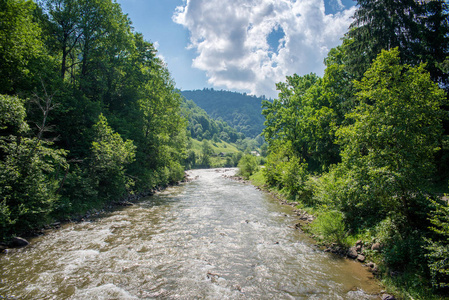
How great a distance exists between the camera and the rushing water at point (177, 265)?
311 inches

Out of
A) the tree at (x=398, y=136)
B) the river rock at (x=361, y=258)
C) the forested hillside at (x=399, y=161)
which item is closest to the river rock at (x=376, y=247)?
the forested hillside at (x=399, y=161)

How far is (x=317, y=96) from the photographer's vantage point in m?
33.3

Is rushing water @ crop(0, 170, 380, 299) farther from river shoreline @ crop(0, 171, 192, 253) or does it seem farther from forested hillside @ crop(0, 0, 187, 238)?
forested hillside @ crop(0, 0, 187, 238)

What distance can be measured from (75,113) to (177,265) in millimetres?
19534

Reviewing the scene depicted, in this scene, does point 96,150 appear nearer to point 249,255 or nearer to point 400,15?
point 249,255

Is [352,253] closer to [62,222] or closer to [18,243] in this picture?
[18,243]

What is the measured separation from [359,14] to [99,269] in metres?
28.2

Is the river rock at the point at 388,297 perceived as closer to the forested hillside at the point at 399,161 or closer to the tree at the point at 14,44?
the forested hillside at the point at 399,161

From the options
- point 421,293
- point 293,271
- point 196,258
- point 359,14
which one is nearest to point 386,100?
point 421,293

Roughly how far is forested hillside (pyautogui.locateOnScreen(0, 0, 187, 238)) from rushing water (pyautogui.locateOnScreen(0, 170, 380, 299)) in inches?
129

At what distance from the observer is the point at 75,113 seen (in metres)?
21.5

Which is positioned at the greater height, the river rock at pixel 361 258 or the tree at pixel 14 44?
the tree at pixel 14 44

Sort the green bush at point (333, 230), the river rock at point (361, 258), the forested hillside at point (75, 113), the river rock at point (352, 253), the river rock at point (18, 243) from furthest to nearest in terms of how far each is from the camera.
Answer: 1. the forested hillside at point (75, 113)
2. the green bush at point (333, 230)
3. the river rock at point (18, 243)
4. the river rock at point (352, 253)
5. the river rock at point (361, 258)

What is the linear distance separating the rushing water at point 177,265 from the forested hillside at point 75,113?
327 centimetres
